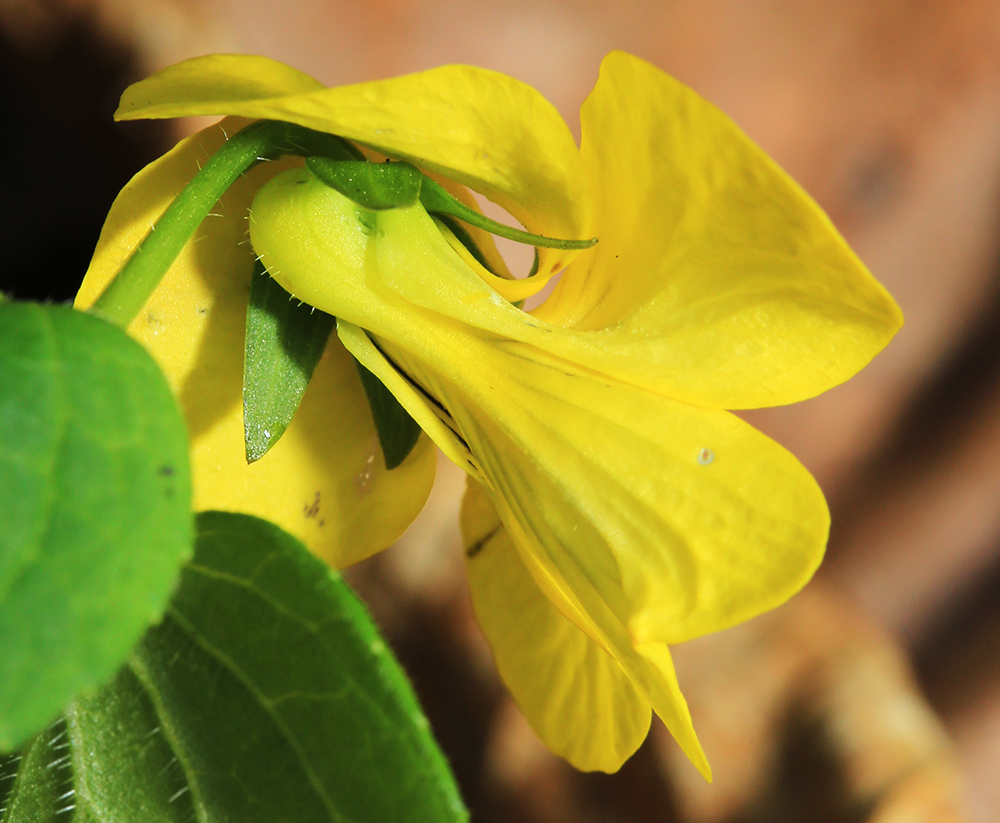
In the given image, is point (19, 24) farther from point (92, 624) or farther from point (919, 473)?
point (919, 473)

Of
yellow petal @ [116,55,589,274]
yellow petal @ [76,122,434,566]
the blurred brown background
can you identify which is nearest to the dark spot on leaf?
yellow petal @ [76,122,434,566]

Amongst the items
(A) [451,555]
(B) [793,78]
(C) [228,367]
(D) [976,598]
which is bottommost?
(A) [451,555]

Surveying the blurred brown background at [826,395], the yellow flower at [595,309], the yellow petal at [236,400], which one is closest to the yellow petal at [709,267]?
the yellow flower at [595,309]

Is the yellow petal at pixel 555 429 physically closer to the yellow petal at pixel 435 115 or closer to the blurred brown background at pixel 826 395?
the yellow petal at pixel 435 115

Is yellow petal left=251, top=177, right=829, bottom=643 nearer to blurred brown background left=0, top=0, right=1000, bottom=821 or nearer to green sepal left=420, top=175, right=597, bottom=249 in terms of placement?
green sepal left=420, top=175, right=597, bottom=249

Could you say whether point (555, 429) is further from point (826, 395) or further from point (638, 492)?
point (826, 395)

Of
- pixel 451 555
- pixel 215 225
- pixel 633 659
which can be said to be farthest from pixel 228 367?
pixel 451 555
